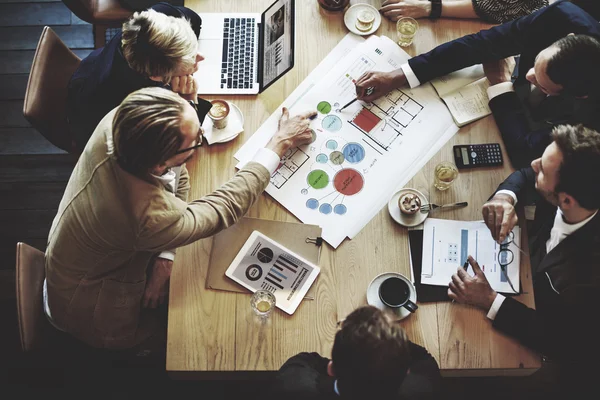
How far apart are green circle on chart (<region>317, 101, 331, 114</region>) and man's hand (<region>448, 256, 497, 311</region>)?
0.77 metres

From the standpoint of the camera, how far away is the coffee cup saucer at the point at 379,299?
1.74 m

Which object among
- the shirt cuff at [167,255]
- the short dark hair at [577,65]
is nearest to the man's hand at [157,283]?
the shirt cuff at [167,255]

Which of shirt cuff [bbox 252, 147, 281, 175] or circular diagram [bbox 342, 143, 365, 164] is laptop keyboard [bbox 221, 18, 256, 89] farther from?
circular diagram [bbox 342, 143, 365, 164]

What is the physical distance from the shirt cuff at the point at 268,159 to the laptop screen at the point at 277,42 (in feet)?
0.85

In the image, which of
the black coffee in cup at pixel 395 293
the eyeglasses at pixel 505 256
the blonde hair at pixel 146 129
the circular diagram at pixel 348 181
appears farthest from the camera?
the circular diagram at pixel 348 181

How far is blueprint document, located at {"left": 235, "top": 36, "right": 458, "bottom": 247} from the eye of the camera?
6.29ft

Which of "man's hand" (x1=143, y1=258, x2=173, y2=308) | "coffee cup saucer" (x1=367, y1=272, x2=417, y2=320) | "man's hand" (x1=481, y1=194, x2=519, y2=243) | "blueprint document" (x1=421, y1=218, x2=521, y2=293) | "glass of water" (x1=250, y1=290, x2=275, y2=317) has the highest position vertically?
"man's hand" (x1=481, y1=194, x2=519, y2=243)

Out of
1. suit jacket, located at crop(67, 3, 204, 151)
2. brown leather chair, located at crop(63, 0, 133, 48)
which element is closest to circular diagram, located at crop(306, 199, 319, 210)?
suit jacket, located at crop(67, 3, 204, 151)

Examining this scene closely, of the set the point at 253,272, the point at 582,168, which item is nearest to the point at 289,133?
the point at 253,272

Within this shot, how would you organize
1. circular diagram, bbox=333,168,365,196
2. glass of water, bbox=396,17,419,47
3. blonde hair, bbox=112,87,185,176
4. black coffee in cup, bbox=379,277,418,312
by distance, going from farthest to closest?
glass of water, bbox=396,17,419,47
circular diagram, bbox=333,168,365,196
black coffee in cup, bbox=379,277,418,312
blonde hair, bbox=112,87,185,176

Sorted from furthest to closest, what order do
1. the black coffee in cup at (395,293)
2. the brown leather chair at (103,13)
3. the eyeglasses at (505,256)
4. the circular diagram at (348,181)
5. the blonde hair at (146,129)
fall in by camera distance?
the brown leather chair at (103,13) < the circular diagram at (348,181) < the eyeglasses at (505,256) < the black coffee in cup at (395,293) < the blonde hair at (146,129)

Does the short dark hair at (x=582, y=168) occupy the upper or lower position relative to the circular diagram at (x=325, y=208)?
upper

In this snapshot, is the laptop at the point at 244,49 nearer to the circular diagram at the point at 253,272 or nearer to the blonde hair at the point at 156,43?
the blonde hair at the point at 156,43

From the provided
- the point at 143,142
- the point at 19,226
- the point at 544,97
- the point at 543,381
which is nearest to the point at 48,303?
the point at 143,142
